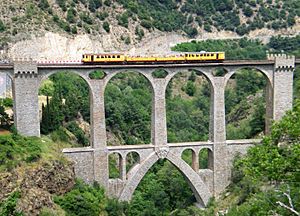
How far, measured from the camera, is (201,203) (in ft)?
176

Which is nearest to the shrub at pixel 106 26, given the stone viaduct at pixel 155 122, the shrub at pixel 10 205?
the stone viaduct at pixel 155 122

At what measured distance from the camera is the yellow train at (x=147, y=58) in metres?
49.8

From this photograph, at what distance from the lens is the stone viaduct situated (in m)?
48.1

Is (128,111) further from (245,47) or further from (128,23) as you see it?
(245,47)

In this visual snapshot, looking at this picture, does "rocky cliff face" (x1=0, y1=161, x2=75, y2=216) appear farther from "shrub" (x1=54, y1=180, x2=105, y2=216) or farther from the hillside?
the hillside

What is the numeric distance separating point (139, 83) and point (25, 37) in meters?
16.9

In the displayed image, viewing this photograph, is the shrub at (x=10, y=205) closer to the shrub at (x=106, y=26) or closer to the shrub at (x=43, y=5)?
the shrub at (x=43, y=5)

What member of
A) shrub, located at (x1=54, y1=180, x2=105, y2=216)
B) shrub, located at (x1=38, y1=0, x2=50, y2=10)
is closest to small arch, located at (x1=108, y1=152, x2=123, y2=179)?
shrub, located at (x1=54, y1=180, x2=105, y2=216)

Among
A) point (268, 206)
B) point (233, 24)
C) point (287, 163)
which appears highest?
point (233, 24)

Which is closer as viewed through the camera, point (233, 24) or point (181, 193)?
point (181, 193)

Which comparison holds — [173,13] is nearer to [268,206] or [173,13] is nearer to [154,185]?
[154,185]

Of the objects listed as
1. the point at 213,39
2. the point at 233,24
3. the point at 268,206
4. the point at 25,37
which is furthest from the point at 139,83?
the point at 268,206

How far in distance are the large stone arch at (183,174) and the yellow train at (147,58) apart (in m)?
7.68

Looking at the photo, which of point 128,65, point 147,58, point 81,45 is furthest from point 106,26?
point 128,65
